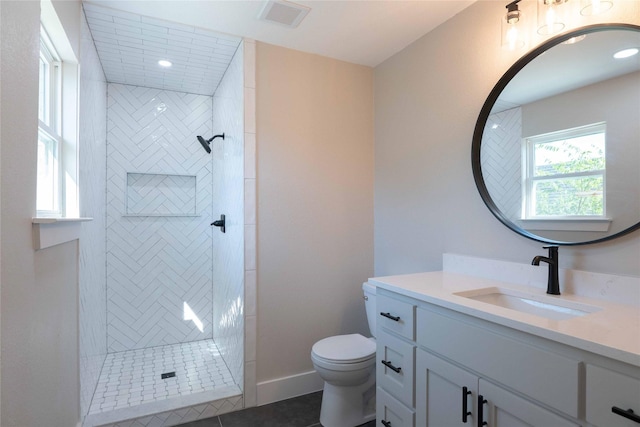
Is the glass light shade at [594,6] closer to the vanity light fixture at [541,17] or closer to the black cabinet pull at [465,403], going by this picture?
the vanity light fixture at [541,17]

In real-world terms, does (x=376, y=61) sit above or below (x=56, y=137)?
above

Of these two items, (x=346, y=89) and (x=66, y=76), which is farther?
(x=346, y=89)

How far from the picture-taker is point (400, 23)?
2.01 metres

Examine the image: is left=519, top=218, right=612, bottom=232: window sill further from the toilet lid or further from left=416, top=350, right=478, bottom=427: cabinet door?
the toilet lid

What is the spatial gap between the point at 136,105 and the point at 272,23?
1.74 meters

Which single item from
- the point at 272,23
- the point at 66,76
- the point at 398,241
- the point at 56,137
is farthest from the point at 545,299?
the point at 66,76

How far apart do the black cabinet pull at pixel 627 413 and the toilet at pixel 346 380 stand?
1.23 metres

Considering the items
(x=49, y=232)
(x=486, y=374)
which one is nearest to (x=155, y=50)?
(x=49, y=232)

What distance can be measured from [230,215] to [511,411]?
81.8 inches

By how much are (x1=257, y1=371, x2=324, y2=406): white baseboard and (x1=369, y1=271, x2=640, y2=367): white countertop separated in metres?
1.15

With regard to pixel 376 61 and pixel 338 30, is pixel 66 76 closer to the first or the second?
pixel 338 30

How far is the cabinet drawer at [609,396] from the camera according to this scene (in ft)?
2.55

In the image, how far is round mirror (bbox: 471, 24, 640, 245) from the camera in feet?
4.06

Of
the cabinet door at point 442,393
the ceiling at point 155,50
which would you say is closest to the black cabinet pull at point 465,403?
the cabinet door at point 442,393
